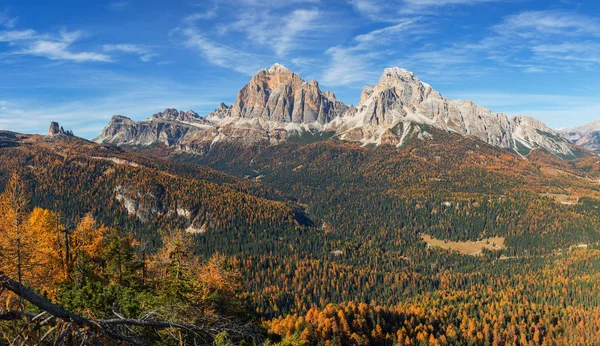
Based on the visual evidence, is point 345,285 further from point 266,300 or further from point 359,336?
point 359,336

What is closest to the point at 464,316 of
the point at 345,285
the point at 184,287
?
the point at 345,285

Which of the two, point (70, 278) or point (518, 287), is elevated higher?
point (70, 278)

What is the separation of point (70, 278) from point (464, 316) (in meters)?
150

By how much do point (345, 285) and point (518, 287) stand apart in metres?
92.8

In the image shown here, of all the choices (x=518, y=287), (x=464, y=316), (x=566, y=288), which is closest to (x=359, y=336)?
(x=464, y=316)

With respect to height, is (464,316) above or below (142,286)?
below

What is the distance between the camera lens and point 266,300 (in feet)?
488

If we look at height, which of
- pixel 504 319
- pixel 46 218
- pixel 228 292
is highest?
pixel 46 218

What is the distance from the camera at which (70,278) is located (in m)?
37.6

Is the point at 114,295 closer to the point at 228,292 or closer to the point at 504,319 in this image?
the point at 228,292

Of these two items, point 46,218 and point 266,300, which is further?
point 266,300

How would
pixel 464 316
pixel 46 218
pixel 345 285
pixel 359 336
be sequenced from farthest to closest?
pixel 345 285 → pixel 464 316 → pixel 359 336 → pixel 46 218

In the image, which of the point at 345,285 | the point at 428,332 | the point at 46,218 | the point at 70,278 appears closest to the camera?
the point at 70,278

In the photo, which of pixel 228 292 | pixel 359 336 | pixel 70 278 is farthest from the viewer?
pixel 359 336
